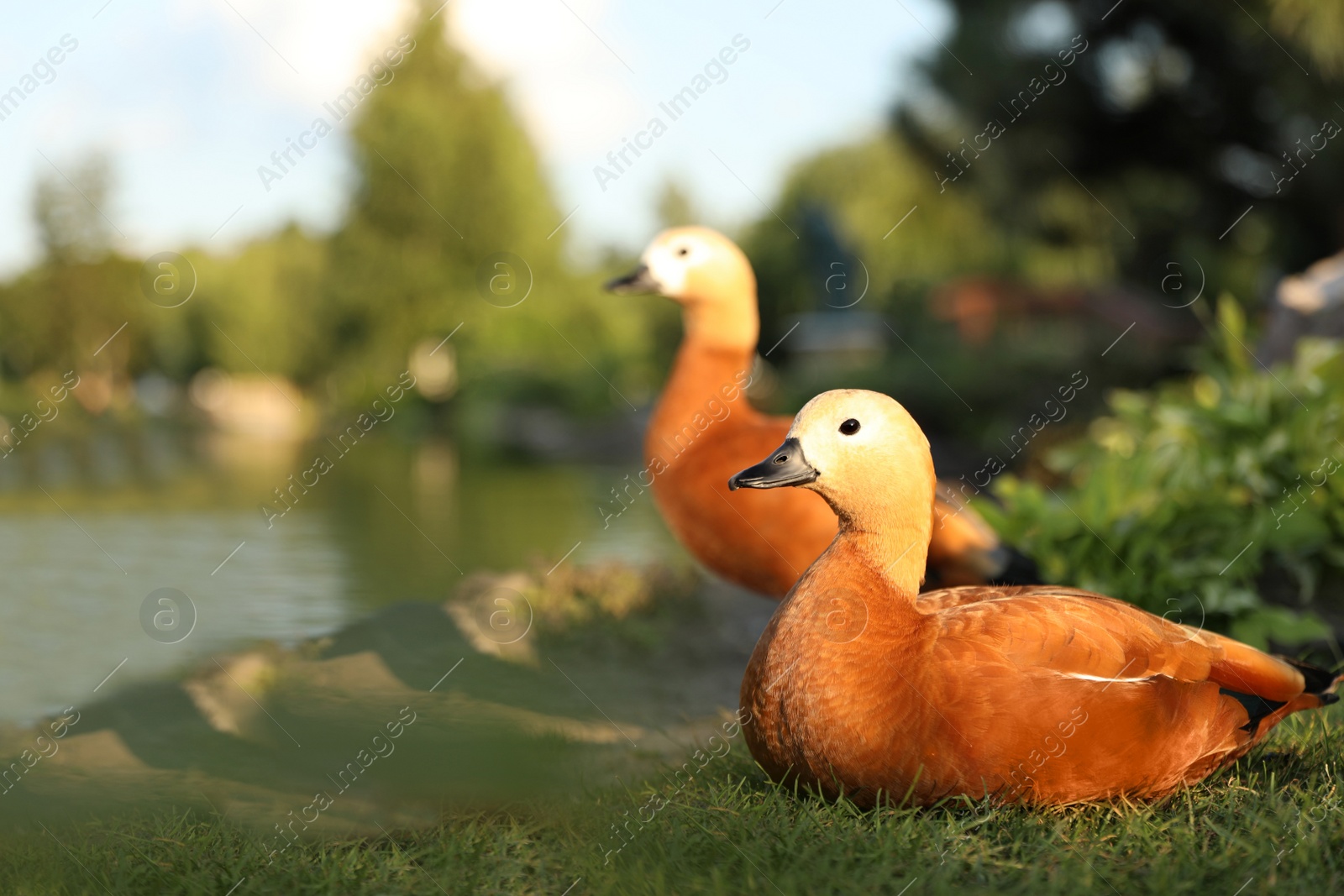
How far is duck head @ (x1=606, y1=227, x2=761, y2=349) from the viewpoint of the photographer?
15.7 ft

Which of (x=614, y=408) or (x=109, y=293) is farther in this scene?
(x=109, y=293)

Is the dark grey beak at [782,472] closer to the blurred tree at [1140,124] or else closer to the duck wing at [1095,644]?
the duck wing at [1095,644]

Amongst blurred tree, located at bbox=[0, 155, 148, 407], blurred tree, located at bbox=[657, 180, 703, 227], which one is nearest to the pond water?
Result: blurred tree, located at bbox=[0, 155, 148, 407]

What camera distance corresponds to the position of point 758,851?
101 inches

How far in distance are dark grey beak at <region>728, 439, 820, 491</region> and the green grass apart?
2.75 ft

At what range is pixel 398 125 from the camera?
3078cm

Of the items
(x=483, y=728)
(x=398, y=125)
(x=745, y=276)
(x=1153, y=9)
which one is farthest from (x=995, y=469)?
(x=398, y=125)

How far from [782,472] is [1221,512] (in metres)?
3.23

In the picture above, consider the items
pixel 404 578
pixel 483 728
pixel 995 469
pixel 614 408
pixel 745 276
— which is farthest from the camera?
pixel 614 408

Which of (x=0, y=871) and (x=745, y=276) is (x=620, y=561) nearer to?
(x=745, y=276)

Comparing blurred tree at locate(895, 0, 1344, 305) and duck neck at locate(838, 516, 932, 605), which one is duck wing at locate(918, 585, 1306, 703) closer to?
duck neck at locate(838, 516, 932, 605)

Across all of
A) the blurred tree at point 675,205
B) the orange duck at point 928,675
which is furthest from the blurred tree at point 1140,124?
the blurred tree at point 675,205

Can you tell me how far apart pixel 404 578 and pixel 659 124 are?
3784 millimetres

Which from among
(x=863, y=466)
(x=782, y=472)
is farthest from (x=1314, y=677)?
(x=782, y=472)
